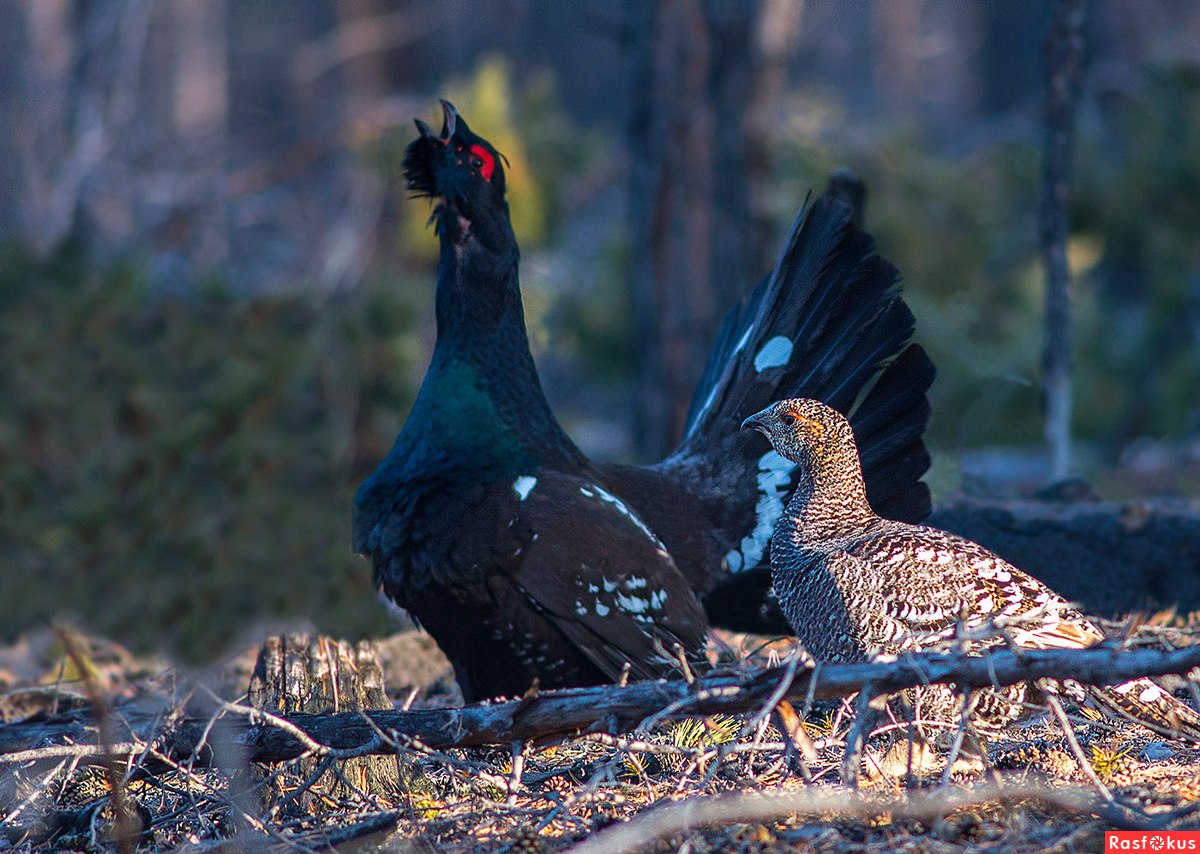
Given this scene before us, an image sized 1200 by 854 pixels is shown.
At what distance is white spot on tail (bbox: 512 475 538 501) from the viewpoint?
3975 millimetres

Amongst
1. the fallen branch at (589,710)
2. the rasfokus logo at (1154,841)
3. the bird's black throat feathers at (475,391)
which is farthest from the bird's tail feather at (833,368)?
the rasfokus logo at (1154,841)

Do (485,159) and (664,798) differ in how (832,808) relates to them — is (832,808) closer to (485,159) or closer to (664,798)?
(664,798)

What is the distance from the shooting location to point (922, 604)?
3.05 m

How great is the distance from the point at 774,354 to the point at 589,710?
2.04 meters

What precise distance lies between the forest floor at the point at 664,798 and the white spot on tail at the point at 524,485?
0.78 metres

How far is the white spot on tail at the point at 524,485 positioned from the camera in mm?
3975

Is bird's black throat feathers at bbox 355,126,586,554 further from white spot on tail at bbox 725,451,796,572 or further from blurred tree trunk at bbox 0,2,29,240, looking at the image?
blurred tree trunk at bbox 0,2,29,240

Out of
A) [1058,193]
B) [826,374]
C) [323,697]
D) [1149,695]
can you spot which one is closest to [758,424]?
[826,374]

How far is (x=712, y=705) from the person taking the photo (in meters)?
2.78

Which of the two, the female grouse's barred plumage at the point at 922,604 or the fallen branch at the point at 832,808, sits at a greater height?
the female grouse's barred plumage at the point at 922,604

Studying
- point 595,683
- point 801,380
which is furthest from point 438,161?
Result: point 595,683

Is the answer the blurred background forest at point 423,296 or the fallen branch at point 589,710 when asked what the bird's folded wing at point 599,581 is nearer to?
the fallen branch at point 589,710

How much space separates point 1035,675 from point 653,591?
1655mm

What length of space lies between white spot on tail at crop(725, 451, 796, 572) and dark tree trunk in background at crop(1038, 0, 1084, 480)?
231cm
